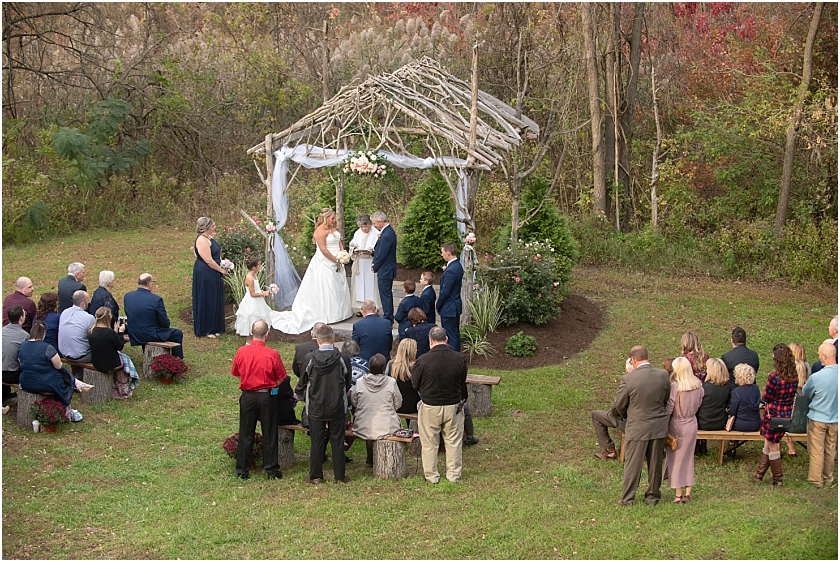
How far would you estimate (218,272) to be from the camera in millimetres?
13688

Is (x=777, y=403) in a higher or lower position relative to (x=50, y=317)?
lower

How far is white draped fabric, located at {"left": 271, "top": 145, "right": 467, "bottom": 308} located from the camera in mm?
14391

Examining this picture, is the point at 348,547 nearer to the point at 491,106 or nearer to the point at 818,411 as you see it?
the point at 818,411

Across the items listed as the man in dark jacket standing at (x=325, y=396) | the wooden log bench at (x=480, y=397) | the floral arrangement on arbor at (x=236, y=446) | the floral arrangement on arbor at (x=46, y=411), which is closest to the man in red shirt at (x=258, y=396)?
the floral arrangement on arbor at (x=236, y=446)

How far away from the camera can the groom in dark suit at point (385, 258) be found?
13.6 m

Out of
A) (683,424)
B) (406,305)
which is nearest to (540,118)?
(406,305)

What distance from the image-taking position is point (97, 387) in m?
10.7

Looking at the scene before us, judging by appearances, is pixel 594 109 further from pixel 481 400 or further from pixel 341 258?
pixel 481 400

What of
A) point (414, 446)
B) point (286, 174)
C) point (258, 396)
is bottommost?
point (414, 446)

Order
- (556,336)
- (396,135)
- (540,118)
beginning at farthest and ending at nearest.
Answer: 1. (540,118)
2. (396,135)
3. (556,336)

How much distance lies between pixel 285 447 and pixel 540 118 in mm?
14915

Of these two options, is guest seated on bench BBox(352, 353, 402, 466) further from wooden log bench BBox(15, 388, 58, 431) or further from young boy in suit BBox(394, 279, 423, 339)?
wooden log bench BBox(15, 388, 58, 431)

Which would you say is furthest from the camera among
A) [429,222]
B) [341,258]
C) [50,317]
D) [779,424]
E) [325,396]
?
[429,222]

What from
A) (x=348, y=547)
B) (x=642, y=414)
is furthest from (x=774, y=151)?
(x=348, y=547)
